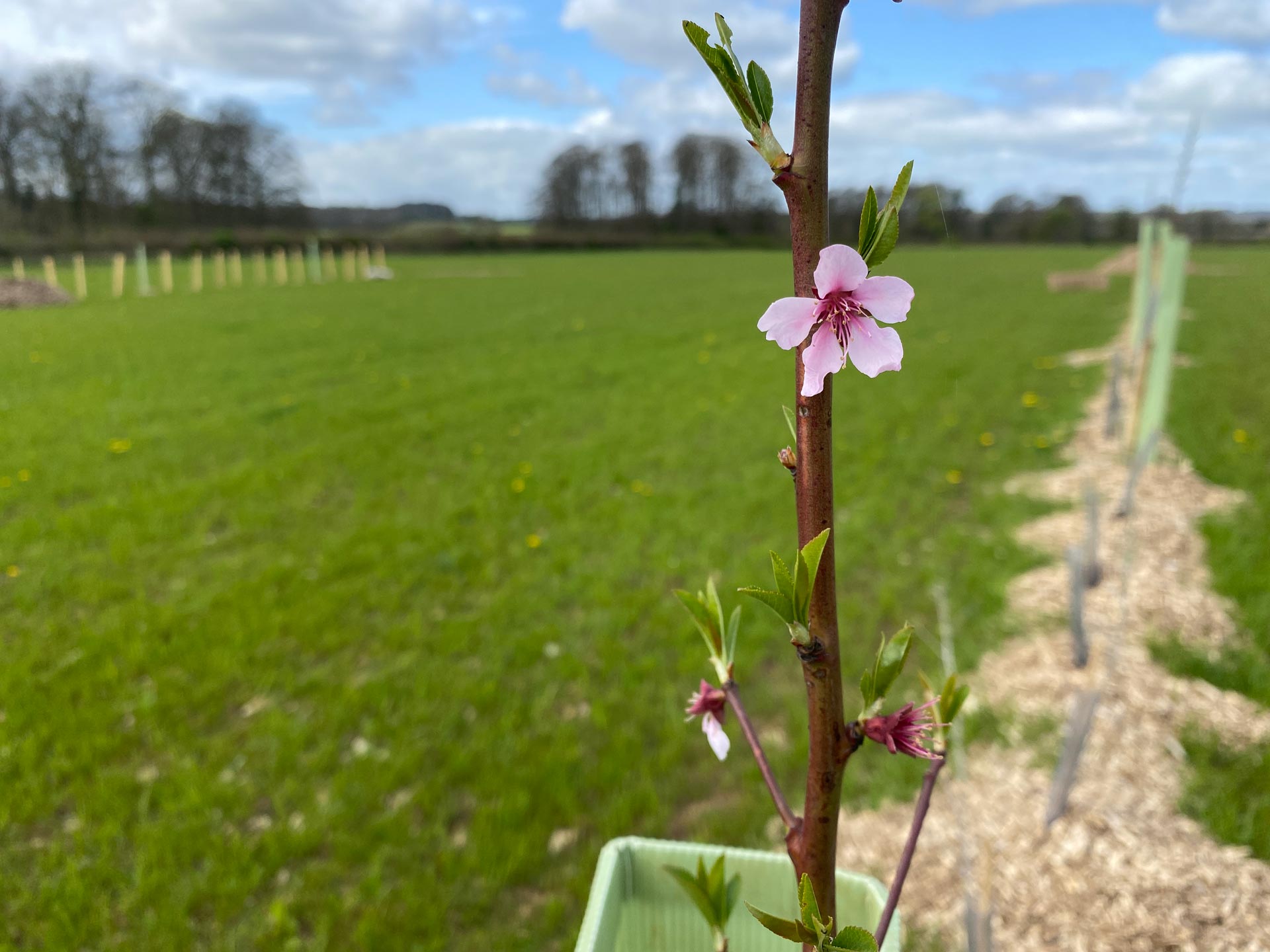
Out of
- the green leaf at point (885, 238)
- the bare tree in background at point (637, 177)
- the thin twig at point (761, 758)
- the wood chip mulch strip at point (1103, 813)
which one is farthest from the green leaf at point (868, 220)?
the bare tree in background at point (637, 177)

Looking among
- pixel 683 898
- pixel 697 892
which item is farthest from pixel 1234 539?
pixel 697 892

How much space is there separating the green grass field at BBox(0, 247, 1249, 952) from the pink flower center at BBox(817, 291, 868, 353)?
2.52 meters

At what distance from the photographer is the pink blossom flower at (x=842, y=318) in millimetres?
621

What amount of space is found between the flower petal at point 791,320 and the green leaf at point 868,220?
76 millimetres

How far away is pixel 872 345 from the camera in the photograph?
65 cm

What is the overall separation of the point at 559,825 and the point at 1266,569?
4222 millimetres

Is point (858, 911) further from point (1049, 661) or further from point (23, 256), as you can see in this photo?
point (23, 256)

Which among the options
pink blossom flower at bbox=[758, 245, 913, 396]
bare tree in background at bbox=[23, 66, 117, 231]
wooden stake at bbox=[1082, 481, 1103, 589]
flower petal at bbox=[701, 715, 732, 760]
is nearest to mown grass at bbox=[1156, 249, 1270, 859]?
wooden stake at bbox=[1082, 481, 1103, 589]

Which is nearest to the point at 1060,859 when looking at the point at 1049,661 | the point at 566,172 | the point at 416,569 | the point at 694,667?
the point at 1049,661

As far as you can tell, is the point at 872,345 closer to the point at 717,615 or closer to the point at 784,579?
the point at 784,579

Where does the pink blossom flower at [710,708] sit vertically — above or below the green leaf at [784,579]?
below

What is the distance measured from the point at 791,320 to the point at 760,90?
23cm

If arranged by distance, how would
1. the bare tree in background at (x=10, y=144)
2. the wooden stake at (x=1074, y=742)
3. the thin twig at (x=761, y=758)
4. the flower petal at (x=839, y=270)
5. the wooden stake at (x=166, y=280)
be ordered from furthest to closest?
the bare tree in background at (x=10, y=144)
the wooden stake at (x=166, y=280)
the wooden stake at (x=1074, y=742)
the thin twig at (x=761, y=758)
the flower petal at (x=839, y=270)

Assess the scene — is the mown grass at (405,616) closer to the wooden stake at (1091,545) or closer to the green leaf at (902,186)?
the wooden stake at (1091,545)
